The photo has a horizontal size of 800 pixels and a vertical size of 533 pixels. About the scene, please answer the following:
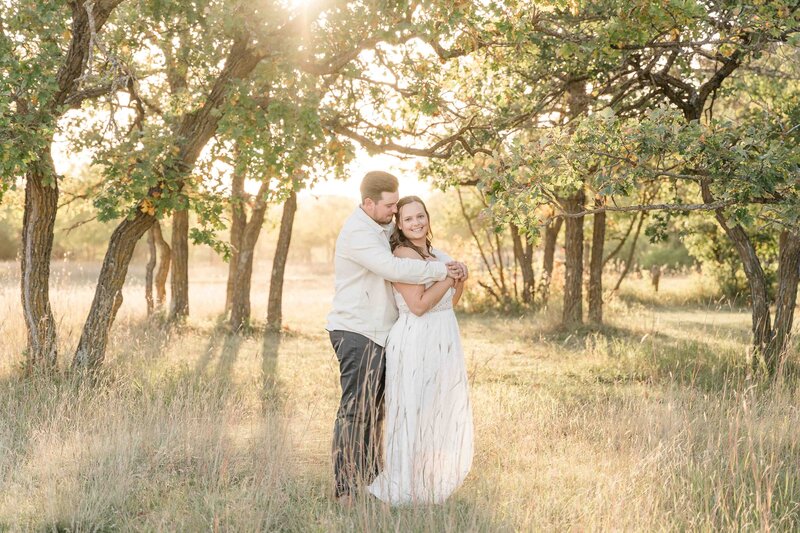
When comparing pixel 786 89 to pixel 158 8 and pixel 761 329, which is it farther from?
pixel 158 8

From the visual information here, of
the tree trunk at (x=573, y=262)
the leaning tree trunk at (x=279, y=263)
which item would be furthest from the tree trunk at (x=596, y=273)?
the leaning tree trunk at (x=279, y=263)

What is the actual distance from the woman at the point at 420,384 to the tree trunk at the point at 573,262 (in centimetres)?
937

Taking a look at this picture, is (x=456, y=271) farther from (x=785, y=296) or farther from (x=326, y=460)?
(x=785, y=296)

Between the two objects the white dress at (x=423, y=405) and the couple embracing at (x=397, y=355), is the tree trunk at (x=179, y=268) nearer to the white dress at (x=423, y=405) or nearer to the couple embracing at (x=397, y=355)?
the couple embracing at (x=397, y=355)

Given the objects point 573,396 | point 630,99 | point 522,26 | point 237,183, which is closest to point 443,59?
point 522,26

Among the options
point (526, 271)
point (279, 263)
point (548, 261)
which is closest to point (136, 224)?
point (279, 263)

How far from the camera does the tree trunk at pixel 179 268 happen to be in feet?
52.6

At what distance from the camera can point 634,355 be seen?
1072 cm

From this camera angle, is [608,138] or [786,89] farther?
[786,89]

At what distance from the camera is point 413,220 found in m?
4.75

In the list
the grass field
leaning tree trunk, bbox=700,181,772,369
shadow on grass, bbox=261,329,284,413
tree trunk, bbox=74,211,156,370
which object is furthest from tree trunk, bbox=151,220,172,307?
leaning tree trunk, bbox=700,181,772,369

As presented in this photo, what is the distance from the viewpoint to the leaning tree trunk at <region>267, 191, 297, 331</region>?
15570 mm

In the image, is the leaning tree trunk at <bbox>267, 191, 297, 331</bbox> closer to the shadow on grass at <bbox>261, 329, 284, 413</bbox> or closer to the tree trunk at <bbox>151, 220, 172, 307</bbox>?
the shadow on grass at <bbox>261, 329, 284, 413</bbox>

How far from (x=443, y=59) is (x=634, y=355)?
517 centimetres
